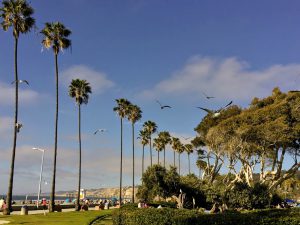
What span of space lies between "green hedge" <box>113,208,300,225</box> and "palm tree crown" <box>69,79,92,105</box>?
117 ft

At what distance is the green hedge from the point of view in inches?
774

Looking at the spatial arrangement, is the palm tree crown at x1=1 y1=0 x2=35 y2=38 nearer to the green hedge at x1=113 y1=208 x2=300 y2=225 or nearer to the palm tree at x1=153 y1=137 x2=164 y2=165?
the green hedge at x1=113 y1=208 x2=300 y2=225

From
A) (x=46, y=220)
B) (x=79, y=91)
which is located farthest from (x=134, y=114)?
(x=46, y=220)

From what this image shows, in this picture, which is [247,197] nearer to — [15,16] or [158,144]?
[15,16]

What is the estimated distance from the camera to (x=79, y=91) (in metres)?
62.8

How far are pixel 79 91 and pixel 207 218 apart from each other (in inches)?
1750

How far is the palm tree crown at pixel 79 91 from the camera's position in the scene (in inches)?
2463

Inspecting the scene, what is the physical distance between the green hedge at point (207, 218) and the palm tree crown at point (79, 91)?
117ft

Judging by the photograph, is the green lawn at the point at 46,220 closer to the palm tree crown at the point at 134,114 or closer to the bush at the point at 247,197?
the bush at the point at 247,197

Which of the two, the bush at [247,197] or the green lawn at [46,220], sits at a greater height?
the bush at [247,197]

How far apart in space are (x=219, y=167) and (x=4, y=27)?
104 ft

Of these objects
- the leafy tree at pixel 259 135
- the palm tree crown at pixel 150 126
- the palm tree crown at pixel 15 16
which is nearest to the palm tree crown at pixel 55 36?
the palm tree crown at pixel 15 16

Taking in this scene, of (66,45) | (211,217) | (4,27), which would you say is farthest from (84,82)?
(211,217)

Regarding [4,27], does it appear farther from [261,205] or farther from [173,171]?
[261,205]
